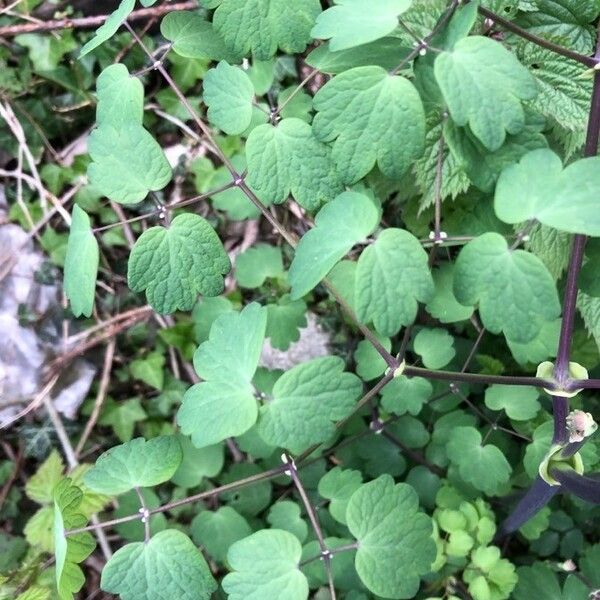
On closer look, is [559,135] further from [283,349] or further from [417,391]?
[283,349]

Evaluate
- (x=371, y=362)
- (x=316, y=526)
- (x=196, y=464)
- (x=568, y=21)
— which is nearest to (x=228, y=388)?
(x=316, y=526)

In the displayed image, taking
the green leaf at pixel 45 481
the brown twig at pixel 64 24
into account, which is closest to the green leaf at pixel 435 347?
the green leaf at pixel 45 481

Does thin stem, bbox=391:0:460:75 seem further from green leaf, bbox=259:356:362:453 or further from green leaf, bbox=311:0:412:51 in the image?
green leaf, bbox=259:356:362:453

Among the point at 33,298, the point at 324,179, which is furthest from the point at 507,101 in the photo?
the point at 33,298

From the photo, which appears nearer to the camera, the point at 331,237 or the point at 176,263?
the point at 331,237

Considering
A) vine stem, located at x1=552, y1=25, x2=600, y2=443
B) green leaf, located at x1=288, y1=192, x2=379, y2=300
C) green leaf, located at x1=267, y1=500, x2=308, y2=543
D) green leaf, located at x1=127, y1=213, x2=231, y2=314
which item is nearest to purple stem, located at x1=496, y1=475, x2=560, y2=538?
vine stem, located at x1=552, y1=25, x2=600, y2=443

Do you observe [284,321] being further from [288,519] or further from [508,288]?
[508,288]
